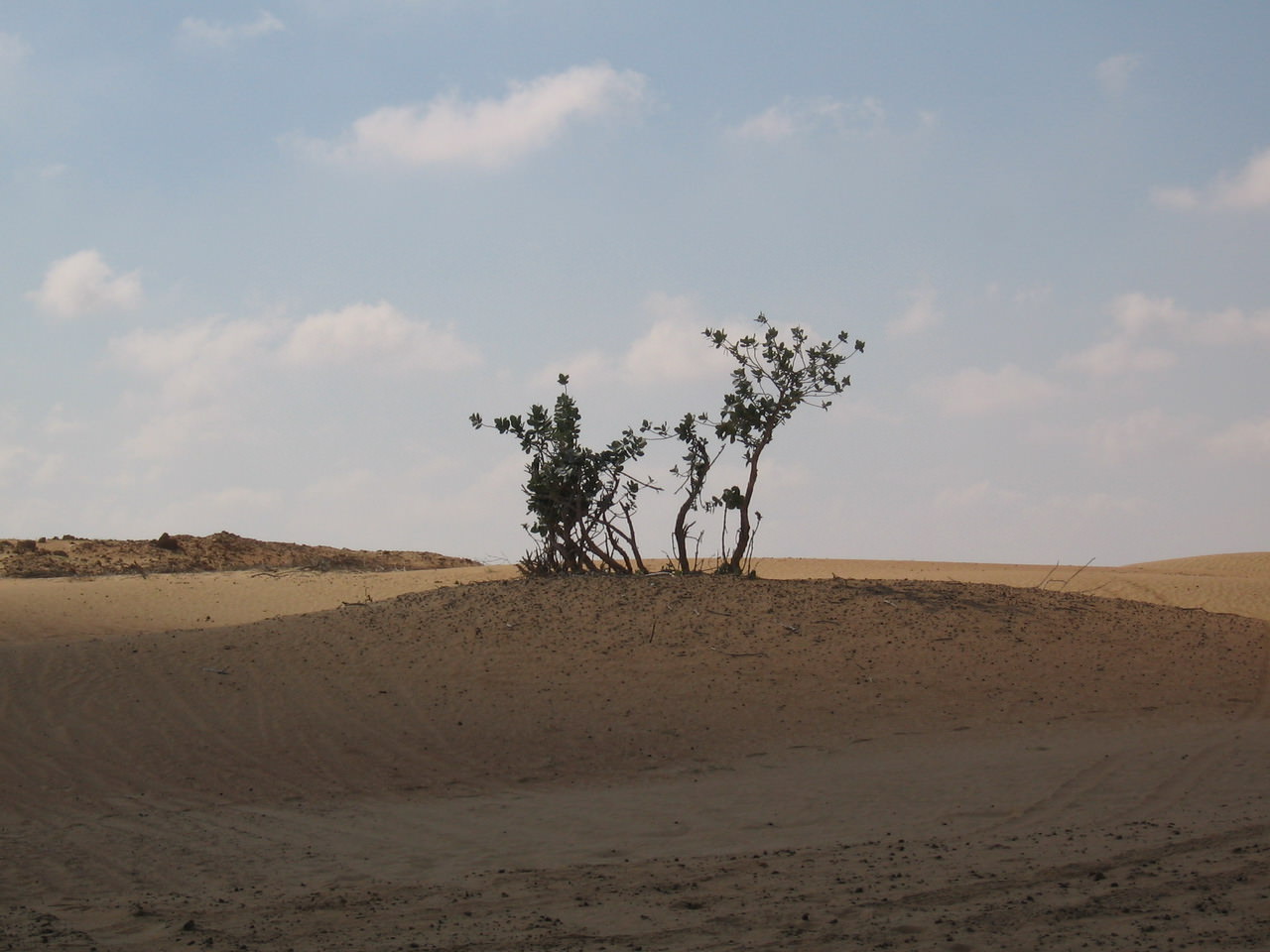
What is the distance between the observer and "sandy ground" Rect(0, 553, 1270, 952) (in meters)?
5.51

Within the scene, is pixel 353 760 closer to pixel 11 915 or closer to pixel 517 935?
pixel 11 915

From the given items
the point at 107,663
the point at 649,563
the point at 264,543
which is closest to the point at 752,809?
the point at 107,663

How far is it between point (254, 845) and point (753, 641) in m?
6.60

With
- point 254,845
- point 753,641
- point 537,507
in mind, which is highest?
point 537,507

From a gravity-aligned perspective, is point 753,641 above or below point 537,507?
below

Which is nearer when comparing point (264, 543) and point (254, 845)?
point (254, 845)

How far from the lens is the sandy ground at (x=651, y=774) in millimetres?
5512

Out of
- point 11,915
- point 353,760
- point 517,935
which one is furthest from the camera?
point 353,760

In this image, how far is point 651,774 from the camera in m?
9.30

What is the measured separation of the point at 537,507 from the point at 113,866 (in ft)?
31.1

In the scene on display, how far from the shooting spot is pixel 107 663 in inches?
489

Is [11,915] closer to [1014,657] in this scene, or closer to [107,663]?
[107,663]

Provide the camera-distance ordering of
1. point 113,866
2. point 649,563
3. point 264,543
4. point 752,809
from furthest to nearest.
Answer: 1. point 264,543
2. point 649,563
3. point 752,809
4. point 113,866

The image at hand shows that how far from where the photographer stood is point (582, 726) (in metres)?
10.5
